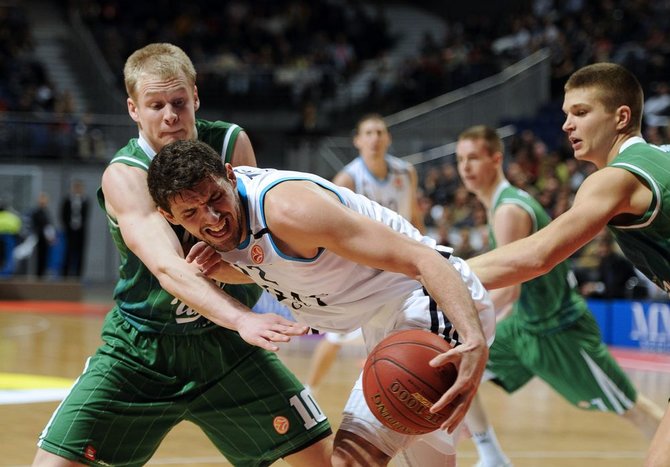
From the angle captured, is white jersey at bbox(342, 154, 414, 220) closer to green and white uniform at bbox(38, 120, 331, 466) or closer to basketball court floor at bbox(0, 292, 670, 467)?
basketball court floor at bbox(0, 292, 670, 467)

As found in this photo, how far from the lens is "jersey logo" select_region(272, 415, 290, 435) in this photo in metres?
3.78

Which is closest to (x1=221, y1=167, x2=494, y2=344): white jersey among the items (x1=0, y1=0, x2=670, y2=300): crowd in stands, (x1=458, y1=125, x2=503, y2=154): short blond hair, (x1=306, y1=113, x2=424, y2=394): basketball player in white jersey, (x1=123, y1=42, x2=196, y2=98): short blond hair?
(x1=123, y1=42, x2=196, y2=98): short blond hair

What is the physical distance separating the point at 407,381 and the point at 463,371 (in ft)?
0.63

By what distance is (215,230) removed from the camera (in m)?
3.21

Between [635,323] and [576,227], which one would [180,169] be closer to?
[576,227]

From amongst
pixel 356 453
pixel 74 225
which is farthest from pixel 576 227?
pixel 74 225

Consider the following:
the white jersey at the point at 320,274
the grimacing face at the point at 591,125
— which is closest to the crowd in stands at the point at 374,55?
the grimacing face at the point at 591,125

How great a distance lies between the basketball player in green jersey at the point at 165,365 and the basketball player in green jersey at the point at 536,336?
1807 mm

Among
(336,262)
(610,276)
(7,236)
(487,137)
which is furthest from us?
(7,236)

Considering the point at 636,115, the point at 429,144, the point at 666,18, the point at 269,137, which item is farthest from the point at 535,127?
the point at 636,115

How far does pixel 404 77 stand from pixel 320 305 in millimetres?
17071

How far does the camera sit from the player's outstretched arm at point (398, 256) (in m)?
2.99

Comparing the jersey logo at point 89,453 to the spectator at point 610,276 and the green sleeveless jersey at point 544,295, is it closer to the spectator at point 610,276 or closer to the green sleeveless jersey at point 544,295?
the green sleeveless jersey at point 544,295

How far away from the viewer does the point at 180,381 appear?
377 cm
